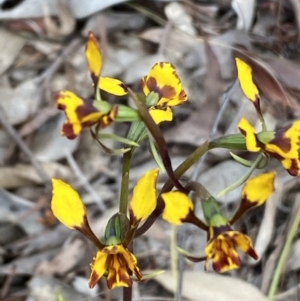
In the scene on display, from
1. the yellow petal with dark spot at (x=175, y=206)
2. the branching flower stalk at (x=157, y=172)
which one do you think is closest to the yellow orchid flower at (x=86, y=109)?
the branching flower stalk at (x=157, y=172)

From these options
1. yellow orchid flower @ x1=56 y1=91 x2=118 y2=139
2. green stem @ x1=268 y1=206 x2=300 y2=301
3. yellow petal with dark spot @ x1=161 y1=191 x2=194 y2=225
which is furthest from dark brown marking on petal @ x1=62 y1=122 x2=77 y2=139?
green stem @ x1=268 y1=206 x2=300 y2=301

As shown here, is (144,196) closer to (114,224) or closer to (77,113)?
(114,224)

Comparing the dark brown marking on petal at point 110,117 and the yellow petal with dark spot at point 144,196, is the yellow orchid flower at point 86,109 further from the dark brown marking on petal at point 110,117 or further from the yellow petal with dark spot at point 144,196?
the yellow petal with dark spot at point 144,196

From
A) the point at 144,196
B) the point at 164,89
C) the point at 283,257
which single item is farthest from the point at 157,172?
A: the point at 283,257

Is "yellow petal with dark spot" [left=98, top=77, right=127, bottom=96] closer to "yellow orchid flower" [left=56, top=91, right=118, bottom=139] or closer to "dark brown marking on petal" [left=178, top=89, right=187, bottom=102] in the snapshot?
"dark brown marking on petal" [left=178, top=89, right=187, bottom=102]

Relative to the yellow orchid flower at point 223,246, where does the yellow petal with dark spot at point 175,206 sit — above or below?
Answer: above

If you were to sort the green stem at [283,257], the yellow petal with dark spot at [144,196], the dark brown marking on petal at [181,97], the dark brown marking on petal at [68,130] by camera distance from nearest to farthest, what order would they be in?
the dark brown marking on petal at [68,130], the yellow petal with dark spot at [144,196], the dark brown marking on petal at [181,97], the green stem at [283,257]

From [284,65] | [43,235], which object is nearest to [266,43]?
[284,65]
